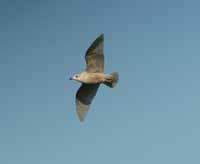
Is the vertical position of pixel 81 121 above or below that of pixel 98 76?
below

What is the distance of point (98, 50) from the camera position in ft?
80.0

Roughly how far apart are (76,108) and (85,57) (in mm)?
2239

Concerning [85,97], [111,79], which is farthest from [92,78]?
[85,97]

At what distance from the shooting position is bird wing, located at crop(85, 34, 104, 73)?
2433 cm

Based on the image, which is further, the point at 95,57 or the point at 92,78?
the point at 95,57

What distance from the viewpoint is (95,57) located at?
80.0ft

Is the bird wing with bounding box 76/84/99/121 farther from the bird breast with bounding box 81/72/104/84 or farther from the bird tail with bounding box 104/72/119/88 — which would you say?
the bird tail with bounding box 104/72/119/88

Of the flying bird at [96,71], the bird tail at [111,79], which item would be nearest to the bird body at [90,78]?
the flying bird at [96,71]

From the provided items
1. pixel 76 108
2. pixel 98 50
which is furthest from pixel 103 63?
pixel 76 108

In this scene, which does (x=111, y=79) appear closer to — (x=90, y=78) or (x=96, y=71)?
(x=96, y=71)

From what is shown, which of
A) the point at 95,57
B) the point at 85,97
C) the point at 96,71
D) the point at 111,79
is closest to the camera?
the point at 111,79

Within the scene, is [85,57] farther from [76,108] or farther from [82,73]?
[76,108]

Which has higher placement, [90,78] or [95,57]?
[95,57]

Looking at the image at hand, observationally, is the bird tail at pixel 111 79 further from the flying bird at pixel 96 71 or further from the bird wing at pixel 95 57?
the bird wing at pixel 95 57
